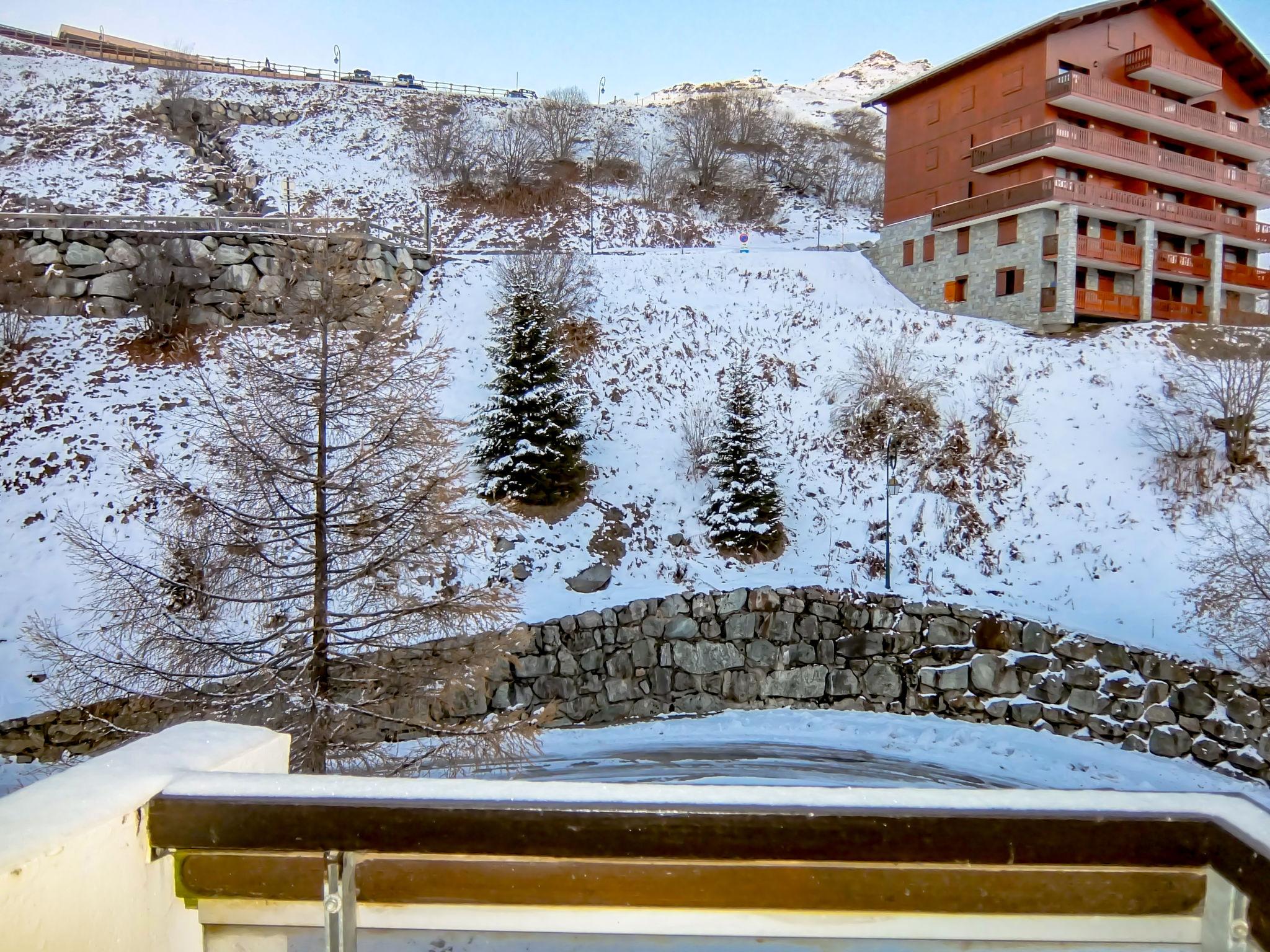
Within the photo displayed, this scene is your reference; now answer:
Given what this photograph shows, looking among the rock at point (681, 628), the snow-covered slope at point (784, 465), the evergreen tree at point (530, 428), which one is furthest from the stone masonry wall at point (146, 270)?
the rock at point (681, 628)

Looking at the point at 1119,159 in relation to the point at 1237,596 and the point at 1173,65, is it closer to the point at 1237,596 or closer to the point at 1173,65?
the point at 1173,65

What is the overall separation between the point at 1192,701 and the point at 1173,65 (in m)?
22.3

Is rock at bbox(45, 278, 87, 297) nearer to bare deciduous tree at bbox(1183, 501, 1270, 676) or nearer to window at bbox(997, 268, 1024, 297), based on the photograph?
bare deciduous tree at bbox(1183, 501, 1270, 676)

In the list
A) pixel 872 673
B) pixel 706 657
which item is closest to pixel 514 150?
pixel 706 657

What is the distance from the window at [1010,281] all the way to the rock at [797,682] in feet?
51.1

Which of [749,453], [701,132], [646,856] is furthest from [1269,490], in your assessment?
[701,132]

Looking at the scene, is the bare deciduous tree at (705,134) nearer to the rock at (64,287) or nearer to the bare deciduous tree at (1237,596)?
the rock at (64,287)

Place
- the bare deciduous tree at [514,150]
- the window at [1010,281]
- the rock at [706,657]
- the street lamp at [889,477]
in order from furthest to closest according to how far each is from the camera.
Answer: the bare deciduous tree at [514,150]
the window at [1010,281]
the street lamp at [889,477]
the rock at [706,657]

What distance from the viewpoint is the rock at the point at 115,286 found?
18688mm

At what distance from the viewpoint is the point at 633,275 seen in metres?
23.3

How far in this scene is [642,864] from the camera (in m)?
1.49

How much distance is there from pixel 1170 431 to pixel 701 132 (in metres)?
33.2

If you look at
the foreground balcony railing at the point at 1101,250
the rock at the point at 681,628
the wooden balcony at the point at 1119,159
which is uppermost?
the wooden balcony at the point at 1119,159

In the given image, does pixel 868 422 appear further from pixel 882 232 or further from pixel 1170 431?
pixel 882 232
